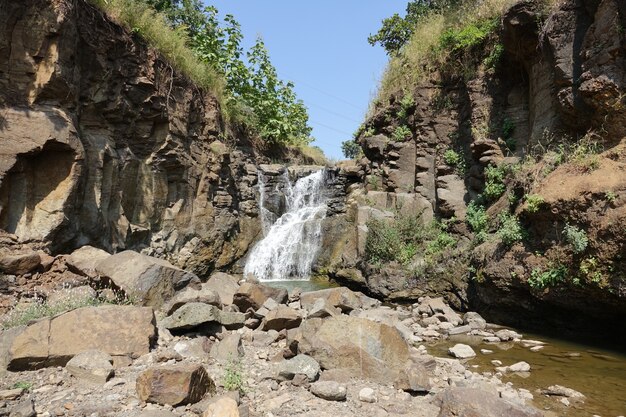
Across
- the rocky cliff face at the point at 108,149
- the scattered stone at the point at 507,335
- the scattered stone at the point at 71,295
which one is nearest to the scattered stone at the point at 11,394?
the scattered stone at the point at 71,295

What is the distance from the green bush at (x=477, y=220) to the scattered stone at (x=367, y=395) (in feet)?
20.7

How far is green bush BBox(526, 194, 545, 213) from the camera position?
7.48m

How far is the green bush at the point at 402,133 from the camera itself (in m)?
14.0

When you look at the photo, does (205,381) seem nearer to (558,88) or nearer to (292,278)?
(558,88)

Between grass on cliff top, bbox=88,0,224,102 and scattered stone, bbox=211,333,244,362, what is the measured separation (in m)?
9.76

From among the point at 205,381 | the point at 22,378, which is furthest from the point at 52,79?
the point at 205,381

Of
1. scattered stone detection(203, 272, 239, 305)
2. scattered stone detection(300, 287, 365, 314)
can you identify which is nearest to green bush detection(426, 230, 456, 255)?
scattered stone detection(300, 287, 365, 314)

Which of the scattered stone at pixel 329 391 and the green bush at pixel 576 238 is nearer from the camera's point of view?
the scattered stone at pixel 329 391

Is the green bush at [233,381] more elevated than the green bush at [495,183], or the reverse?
the green bush at [495,183]

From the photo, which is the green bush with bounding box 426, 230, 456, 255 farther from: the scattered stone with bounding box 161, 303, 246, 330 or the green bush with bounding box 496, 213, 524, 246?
the scattered stone with bounding box 161, 303, 246, 330

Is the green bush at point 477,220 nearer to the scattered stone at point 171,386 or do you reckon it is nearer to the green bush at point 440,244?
the green bush at point 440,244

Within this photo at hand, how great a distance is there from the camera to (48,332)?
485cm

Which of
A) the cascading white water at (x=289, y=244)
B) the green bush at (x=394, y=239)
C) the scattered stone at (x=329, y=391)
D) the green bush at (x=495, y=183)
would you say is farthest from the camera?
the cascading white water at (x=289, y=244)

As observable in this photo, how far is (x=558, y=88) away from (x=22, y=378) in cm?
1056
